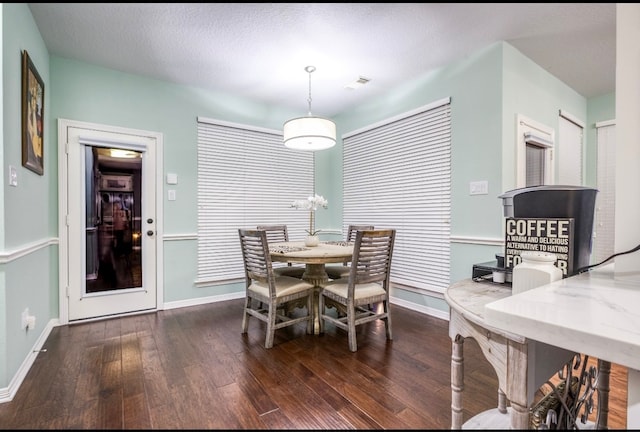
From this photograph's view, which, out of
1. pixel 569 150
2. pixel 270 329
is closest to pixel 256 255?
pixel 270 329

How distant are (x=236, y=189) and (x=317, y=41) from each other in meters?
2.16

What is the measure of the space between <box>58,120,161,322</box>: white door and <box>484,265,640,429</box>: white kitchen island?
127 inches

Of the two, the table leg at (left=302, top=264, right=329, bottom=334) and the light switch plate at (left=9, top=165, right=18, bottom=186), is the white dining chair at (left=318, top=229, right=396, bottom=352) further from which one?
the light switch plate at (left=9, top=165, right=18, bottom=186)

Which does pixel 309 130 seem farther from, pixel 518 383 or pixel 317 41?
pixel 518 383

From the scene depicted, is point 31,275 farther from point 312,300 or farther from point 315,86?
point 315,86

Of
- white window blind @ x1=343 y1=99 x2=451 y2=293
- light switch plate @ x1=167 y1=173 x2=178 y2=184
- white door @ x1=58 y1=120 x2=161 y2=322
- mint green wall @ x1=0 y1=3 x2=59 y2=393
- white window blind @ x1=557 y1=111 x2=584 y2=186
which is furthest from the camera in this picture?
light switch plate @ x1=167 y1=173 x2=178 y2=184

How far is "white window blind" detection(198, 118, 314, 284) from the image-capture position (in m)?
3.35

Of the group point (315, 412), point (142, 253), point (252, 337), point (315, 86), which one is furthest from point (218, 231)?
point (315, 412)

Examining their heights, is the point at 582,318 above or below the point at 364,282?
above

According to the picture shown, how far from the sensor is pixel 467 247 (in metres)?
2.60

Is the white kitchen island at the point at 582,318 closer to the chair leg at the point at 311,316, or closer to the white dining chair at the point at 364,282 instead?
the white dining chair at the point at 364,282

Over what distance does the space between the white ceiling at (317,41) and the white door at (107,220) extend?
2.45 feet

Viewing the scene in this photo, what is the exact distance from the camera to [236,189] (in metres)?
3.56

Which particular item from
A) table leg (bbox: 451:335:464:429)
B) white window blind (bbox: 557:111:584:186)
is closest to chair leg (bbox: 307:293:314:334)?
table leg (bbox: 451:335:464:429)
